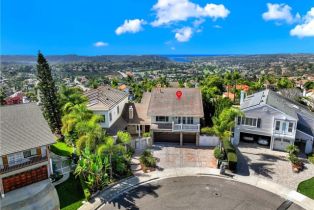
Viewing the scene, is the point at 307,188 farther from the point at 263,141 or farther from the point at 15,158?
the point at 15,158

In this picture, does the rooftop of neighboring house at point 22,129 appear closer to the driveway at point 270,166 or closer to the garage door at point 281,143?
the driveway at point 270,166

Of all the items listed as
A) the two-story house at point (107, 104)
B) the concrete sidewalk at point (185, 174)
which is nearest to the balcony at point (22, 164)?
the concrete sidewalk at point (185, 174)

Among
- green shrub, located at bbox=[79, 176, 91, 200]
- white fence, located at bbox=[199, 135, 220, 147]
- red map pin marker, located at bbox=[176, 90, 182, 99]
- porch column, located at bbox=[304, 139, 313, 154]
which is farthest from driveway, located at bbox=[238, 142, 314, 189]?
green shrub, located at bbox=[79, 176, 91, 200]

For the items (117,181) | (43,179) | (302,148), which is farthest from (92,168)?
(302,148)

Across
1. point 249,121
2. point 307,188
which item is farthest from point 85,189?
point 249,121

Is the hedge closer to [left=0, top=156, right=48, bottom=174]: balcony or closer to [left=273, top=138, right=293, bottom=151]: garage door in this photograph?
[left=273, top=138, right=293, bottom=151]: garage door
